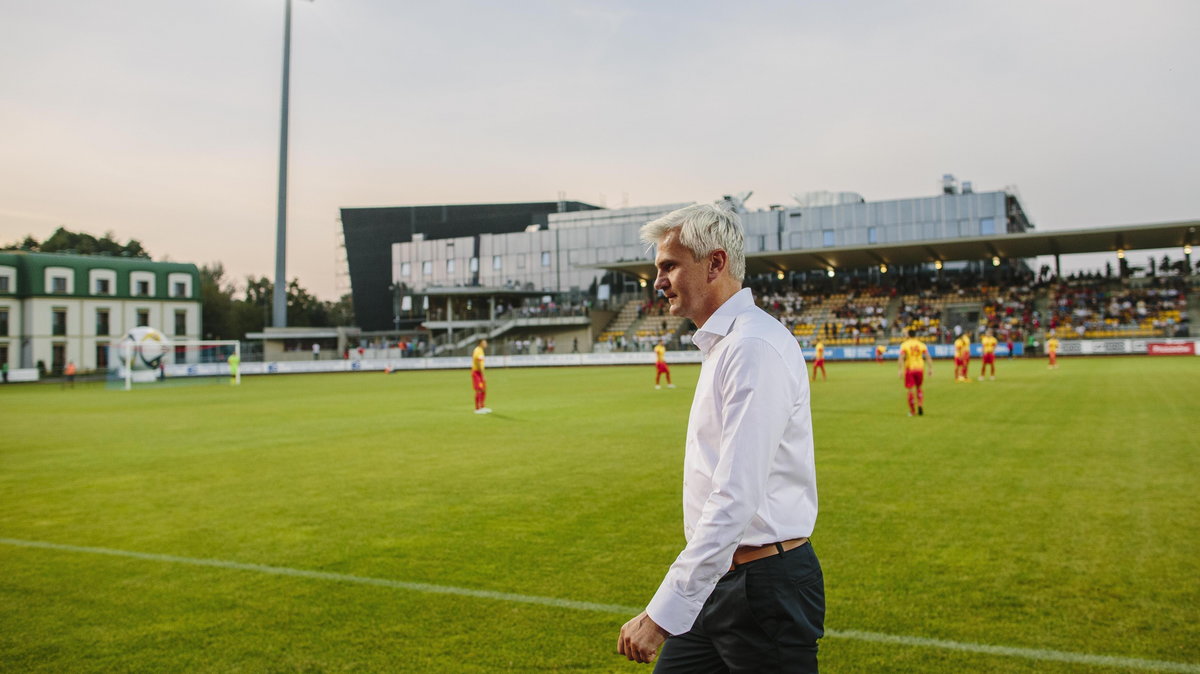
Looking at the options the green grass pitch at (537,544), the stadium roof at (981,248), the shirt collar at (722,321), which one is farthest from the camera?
the stadium roof at (981,248)

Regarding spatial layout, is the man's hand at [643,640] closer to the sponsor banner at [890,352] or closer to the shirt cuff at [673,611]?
the shirt cuff at [673,611]

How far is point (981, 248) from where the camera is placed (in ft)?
179

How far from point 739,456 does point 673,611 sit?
19.5 inches

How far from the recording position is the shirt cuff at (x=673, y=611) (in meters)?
2.21

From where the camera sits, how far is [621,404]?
22500mm

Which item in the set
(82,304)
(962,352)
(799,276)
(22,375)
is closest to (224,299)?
(82,304)

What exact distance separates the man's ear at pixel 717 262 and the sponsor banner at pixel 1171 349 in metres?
53.7

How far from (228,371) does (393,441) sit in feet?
145

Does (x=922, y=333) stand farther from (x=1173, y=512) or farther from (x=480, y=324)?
(x=1173, y=512)

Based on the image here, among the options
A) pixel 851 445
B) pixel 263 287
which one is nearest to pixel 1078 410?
pixel 851 445

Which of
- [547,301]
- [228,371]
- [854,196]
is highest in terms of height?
[854,196]

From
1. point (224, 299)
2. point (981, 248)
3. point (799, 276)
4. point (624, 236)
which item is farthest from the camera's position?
point (224, 299)

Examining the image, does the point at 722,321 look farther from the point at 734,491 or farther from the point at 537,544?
the point at 537,544

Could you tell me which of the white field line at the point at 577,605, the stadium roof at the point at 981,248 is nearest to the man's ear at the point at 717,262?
the white field line at the point at 577,605
